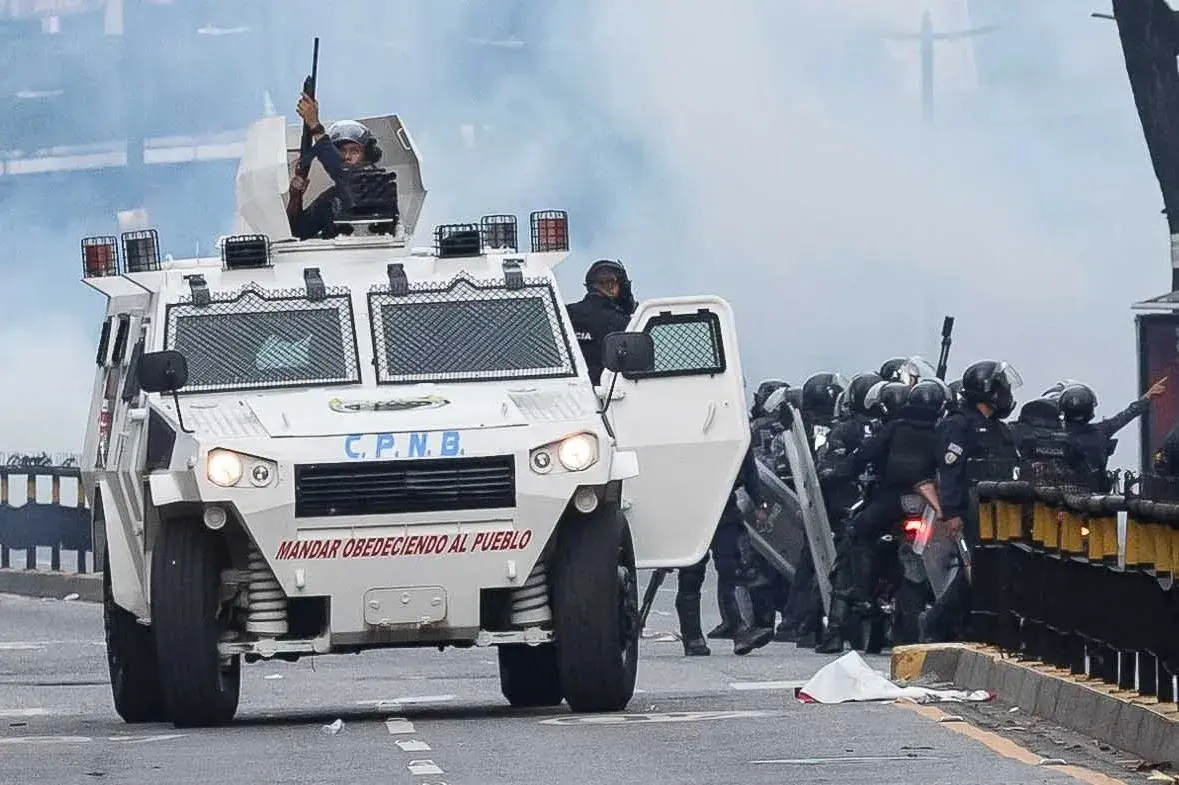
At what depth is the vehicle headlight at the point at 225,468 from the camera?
541 inches

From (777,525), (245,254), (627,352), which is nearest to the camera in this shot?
(627,352)

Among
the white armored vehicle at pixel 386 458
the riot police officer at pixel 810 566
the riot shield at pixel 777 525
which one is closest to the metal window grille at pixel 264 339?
the white armored vehicle at pixel 386 458

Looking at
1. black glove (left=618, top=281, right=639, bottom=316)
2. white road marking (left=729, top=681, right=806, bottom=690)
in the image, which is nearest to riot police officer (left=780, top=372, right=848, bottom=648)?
white road marking (left=729, top=681, right=806, bottom=690)

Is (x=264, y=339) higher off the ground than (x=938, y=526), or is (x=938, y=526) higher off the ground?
(x=264, y=339)

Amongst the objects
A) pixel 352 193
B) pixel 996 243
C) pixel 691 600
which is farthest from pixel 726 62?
pixel 352 193

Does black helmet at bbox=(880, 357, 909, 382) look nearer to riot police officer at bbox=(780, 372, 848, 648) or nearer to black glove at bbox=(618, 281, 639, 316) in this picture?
riot police officer at bbox=(780, 372, 848, 648)

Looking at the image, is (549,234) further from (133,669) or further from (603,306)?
(133,669)

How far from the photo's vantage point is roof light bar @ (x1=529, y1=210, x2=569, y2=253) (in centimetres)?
1573

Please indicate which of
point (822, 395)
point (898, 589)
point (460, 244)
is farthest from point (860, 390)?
point (460, 244)

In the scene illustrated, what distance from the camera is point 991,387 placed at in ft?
61.6

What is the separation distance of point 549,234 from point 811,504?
17.1ft

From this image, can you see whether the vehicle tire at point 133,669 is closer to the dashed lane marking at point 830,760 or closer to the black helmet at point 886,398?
the dashed lane marking at point 830,760

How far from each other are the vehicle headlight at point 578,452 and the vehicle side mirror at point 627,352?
653 mm

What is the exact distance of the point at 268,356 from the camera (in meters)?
15.0
